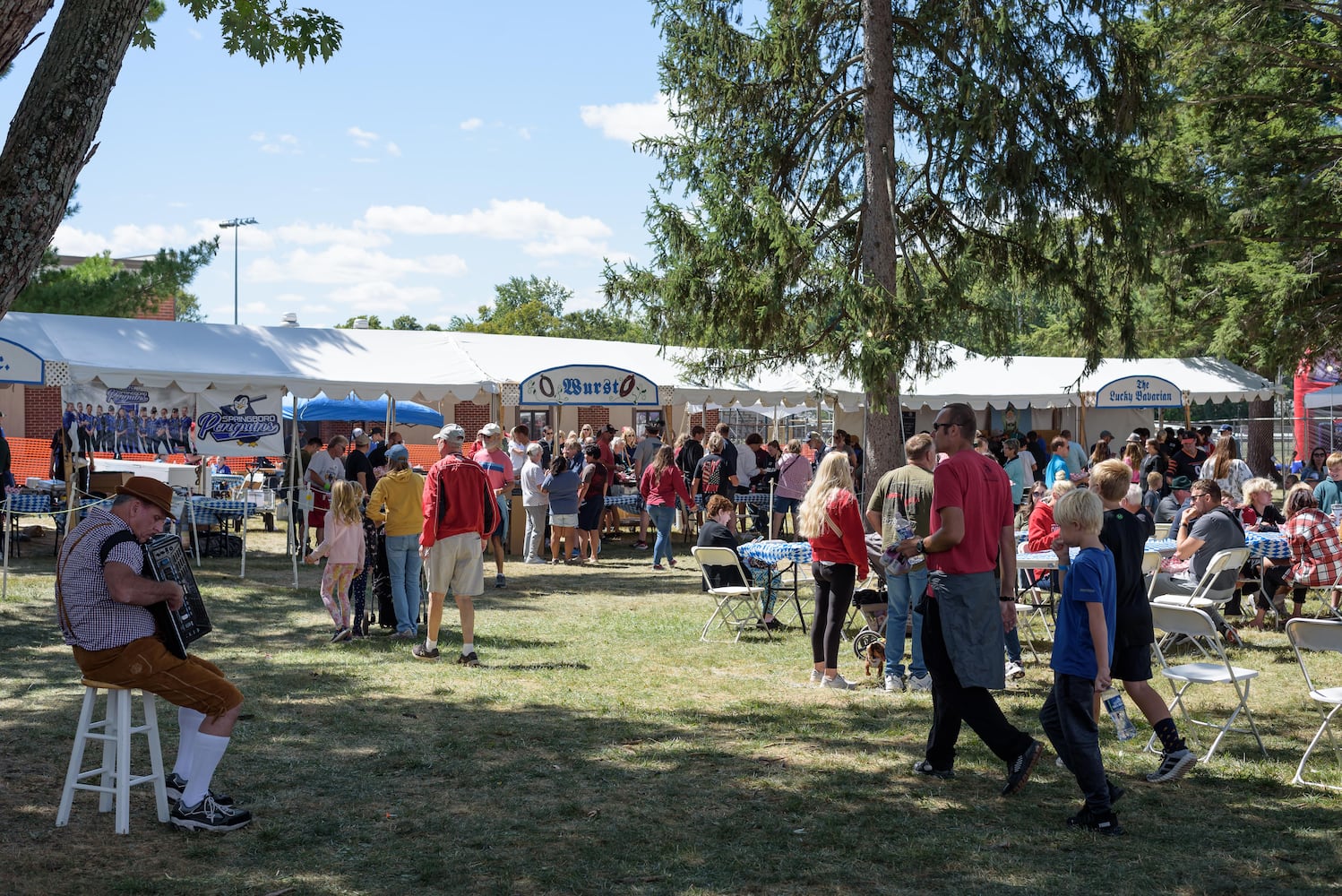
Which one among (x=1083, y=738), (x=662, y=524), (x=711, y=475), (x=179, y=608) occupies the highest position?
(x=711, y=475)

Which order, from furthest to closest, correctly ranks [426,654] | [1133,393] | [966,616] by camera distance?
[1133,393], [426,654], [966,616]

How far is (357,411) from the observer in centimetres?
2386

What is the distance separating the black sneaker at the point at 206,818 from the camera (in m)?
4.96

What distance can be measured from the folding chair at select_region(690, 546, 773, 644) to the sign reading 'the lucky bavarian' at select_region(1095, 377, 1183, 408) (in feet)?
39.3

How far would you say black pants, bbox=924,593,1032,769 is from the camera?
5.41 meters

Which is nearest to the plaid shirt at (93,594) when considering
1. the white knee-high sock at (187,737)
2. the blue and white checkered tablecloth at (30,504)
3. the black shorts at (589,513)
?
the white knee-high sock at (187,737)

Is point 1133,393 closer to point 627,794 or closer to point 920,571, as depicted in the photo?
point 920,571

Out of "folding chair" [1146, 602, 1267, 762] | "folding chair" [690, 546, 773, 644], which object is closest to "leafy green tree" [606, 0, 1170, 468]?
"folding chair" [690, 546, 773, 644]

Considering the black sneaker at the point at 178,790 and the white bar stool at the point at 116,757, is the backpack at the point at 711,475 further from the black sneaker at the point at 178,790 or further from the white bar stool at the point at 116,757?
the white bar stool at the point at 116,757

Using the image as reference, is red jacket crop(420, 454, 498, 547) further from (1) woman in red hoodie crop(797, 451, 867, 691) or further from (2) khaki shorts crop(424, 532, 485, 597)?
(1) woman in red hoodie crop(797, 451, 867, 691)

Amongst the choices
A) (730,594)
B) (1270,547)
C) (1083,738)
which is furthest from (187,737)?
(1270,547)

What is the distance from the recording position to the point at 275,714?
704 cm

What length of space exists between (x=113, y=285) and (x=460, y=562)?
17.6 metres

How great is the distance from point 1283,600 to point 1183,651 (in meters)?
1.69
